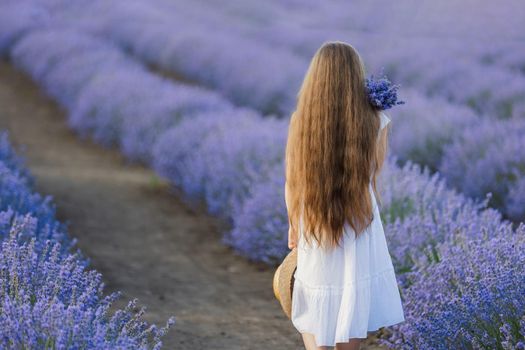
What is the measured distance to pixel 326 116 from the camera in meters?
2.76

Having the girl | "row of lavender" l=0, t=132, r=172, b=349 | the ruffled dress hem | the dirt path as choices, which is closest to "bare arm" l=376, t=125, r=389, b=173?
the girl

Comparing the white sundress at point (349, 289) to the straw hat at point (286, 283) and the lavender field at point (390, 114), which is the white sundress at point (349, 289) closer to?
the straw hat at point (286, 283)

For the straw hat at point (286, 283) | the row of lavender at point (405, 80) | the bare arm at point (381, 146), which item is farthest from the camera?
the row of lavender at point (405, 80)

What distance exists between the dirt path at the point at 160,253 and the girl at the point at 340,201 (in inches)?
44.6

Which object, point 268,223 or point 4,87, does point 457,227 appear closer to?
point 268,223

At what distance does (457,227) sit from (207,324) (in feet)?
4.21

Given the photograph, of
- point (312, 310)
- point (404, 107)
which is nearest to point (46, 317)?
point (312, 310)

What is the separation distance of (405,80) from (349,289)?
27.9 ft

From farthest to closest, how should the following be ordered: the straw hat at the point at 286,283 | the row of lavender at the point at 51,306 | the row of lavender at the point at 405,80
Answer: the row of lavender at the point at 405,80 → the straw hat at the point at 286,283 → the row of lavender at the point at 51,306

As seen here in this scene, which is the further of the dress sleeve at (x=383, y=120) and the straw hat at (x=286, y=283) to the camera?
the straw hat at (x=286, y=283)

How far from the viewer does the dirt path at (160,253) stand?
413 cm

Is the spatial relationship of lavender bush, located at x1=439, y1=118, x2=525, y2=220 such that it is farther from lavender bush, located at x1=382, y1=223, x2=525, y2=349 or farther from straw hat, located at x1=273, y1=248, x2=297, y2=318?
straw hat, located at x1=273, y1=248, x2=297, y2=318

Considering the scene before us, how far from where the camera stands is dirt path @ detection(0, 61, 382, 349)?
4133mm

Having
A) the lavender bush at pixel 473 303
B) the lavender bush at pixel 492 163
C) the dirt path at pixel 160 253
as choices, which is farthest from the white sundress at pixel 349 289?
the lavender bush at pixel 492 163
